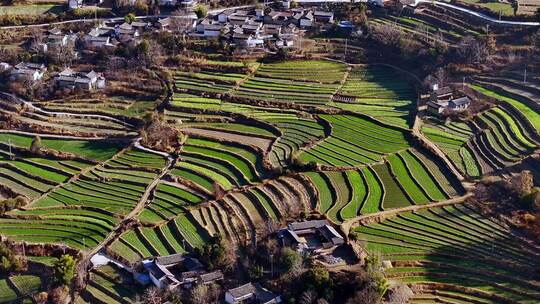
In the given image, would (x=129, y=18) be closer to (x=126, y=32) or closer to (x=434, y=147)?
(x=126, y=32)

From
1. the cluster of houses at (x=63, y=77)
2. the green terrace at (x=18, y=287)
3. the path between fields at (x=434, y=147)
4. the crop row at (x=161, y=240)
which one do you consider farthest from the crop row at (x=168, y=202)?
the cluster of houses at (x=63, y=77)

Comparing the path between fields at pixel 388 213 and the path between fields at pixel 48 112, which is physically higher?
the path between fields at pixel 48 112

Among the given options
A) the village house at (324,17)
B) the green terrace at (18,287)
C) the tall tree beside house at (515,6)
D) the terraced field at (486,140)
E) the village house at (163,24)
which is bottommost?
the green terrace at (18,287)

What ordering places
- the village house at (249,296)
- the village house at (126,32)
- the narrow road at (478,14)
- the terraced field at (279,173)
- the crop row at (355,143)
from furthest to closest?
the village house at (126,32)
the narrow road at (478,14)
the crop row at (355,143)
the terraced field at (279,173)
the village house at (249,296)

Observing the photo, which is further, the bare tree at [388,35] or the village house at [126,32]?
the village house at [126,32]

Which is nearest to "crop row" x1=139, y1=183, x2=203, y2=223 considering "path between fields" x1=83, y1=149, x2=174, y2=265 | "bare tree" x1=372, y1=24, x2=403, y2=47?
"path between fields" x1=83, y1=149, x2=174, y2=265

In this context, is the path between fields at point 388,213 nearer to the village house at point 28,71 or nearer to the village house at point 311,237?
the village house at point 311,237

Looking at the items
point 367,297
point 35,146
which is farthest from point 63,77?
point 367,297

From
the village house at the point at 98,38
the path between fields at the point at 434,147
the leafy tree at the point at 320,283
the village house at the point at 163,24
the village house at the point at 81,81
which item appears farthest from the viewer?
the village house at the point at 163,24
